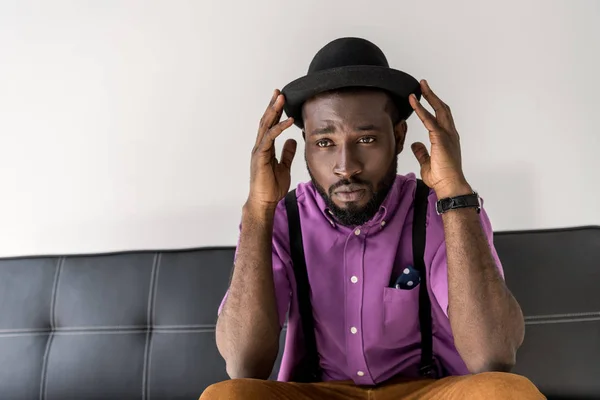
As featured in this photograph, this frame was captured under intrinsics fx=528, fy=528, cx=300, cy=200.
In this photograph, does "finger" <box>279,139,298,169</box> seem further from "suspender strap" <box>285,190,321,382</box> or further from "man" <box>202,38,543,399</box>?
"suspender strap" <box>285,190,321,382</box>

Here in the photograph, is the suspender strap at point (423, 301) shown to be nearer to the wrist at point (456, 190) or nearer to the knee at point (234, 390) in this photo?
the wrist at point (456, 190)

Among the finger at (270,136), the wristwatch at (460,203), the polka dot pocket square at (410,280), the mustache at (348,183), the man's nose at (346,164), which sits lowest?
the polka dot pocket square at (410,280)

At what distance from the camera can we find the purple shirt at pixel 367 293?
117 centimetres

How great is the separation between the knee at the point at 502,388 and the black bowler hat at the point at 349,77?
1.96 feet

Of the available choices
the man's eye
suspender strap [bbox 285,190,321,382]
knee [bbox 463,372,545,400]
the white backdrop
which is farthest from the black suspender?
the white backdrop

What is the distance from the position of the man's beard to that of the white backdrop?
0.52 metres

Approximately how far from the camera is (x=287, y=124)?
1.11 m

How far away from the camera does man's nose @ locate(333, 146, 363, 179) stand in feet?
3.62

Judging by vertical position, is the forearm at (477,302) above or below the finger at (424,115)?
below

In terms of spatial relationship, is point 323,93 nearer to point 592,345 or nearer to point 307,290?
point 307,290

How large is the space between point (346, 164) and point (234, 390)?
0.49 meters

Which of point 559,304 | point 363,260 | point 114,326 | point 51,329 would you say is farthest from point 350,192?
point 51,329

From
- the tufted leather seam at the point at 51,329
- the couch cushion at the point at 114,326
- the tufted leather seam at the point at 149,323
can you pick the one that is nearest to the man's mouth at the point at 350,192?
the couch cushion at the point at 114,326

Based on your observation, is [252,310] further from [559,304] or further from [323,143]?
[559,304]
